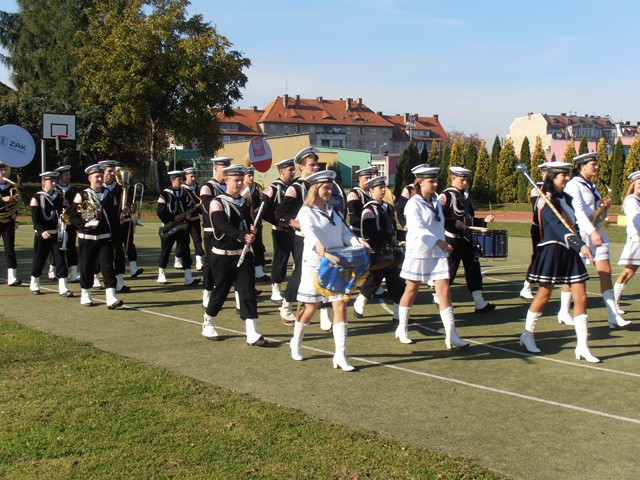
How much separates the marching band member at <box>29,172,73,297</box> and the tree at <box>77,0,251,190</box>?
101 feet

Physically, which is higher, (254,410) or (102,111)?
(102,111)

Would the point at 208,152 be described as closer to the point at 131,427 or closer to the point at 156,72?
the point at 156,72

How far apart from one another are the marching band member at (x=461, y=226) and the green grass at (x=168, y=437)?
15.9 feet

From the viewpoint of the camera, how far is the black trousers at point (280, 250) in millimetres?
10266

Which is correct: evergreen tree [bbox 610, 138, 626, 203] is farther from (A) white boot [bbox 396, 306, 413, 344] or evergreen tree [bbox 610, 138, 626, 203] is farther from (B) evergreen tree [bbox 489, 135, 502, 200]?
(A) white boot [bbox 396, 306, 413, 344]

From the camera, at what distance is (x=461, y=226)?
9.79 m

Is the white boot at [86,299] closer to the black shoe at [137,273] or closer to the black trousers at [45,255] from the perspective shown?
the black trousers at [45,255]

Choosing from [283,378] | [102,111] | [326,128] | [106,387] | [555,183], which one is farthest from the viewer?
[326,128]

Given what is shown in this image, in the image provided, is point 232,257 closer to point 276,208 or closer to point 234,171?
point 234,171

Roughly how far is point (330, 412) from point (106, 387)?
2.03 metres

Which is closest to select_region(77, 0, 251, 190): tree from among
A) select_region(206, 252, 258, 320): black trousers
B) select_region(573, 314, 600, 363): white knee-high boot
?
select_region(206, 252, 258, 320): black trousers

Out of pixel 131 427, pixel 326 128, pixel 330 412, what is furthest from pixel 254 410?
pixel 326 128

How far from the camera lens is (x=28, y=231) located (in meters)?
25.0

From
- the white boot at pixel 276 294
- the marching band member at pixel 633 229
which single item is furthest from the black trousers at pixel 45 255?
the marching band member at pixel 633 229
